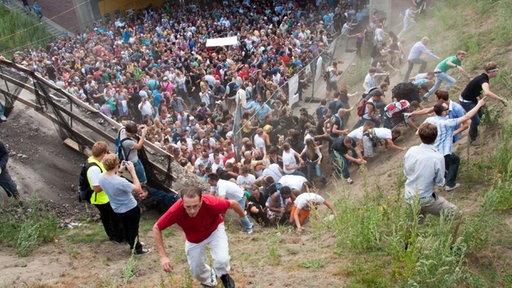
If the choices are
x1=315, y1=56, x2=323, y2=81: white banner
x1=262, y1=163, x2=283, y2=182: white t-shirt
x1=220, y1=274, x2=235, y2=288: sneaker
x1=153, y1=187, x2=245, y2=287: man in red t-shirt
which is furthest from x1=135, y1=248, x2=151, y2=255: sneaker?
x1=315, y1=56, x2=323, y2=81: white banner

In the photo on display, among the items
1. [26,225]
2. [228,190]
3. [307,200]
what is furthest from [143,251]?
[307,200]

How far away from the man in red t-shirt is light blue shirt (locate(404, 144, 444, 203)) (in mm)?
1957

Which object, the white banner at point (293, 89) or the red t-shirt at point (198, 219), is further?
the white banner at point (293, 89)

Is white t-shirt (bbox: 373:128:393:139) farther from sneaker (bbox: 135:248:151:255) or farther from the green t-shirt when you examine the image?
sneaker (bbox: 135:248:151:255)

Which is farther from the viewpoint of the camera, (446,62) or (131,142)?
(446,62)

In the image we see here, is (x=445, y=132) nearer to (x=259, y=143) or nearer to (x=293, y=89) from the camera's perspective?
(x=259, y=143)

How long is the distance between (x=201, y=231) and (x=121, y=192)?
A: 1.67 metres

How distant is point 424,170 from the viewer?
5.56 meters

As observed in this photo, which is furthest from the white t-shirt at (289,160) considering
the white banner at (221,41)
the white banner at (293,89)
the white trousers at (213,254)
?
the white banner at (221,41)

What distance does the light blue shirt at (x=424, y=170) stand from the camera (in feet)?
18.2

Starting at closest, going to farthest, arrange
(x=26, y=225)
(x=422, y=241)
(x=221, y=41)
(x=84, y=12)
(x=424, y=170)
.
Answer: (x=422, y=241) < (x=424, y=170) < (x=26, y=225) < (x=221, y=41) < (x=84, y=12)

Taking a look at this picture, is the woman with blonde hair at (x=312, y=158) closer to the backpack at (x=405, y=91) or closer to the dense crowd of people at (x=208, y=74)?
the dense crowd of people at (x=208, y=74)

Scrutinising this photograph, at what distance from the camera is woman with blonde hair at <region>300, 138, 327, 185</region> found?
10.9 metres

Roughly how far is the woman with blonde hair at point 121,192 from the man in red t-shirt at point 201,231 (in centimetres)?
109
